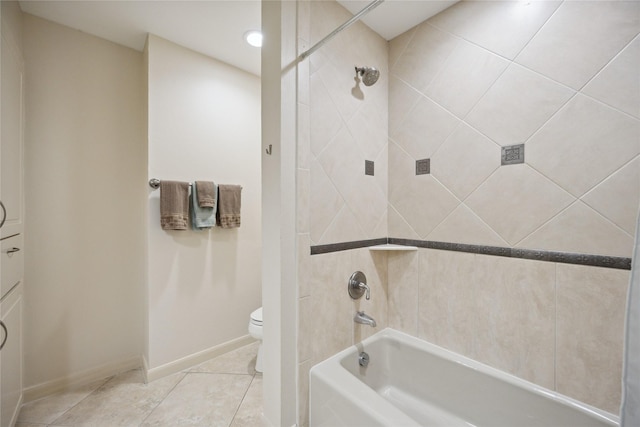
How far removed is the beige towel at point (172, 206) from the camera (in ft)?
6.18

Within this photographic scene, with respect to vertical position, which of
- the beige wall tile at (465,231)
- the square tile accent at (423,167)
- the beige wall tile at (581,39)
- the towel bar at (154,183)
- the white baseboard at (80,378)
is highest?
the beige wall tile at (581,39)

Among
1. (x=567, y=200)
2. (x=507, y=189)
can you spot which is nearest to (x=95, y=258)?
(x=507, y=189)

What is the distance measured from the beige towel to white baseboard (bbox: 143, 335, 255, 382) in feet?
3.41

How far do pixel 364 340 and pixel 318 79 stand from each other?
1540mm

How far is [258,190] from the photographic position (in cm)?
252

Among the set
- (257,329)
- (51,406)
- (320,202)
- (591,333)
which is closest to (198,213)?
(257,329)

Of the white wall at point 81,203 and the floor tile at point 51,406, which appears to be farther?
the white wall at point 81,203

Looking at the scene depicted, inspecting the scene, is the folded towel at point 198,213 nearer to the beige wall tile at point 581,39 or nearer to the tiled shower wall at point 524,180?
the tiled shower wall at point 524,180

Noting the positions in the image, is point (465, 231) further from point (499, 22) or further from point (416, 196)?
point (499, 22)

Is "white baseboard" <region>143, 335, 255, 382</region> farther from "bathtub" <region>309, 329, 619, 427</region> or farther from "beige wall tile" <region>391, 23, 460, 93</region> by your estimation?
"beige wall tile" <region>391, 23, 460, 93</region>

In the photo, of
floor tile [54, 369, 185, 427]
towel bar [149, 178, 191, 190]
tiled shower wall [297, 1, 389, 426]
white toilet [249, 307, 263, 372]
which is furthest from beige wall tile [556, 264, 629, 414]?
towel bar [149, 178, 191, 190]

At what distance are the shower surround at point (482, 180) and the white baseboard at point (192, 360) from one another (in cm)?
118

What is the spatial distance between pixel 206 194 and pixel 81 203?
2.78 feet

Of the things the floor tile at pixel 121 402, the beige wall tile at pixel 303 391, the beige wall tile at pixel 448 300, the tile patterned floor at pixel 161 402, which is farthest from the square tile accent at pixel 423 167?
the floor tile at pixel 121 402
